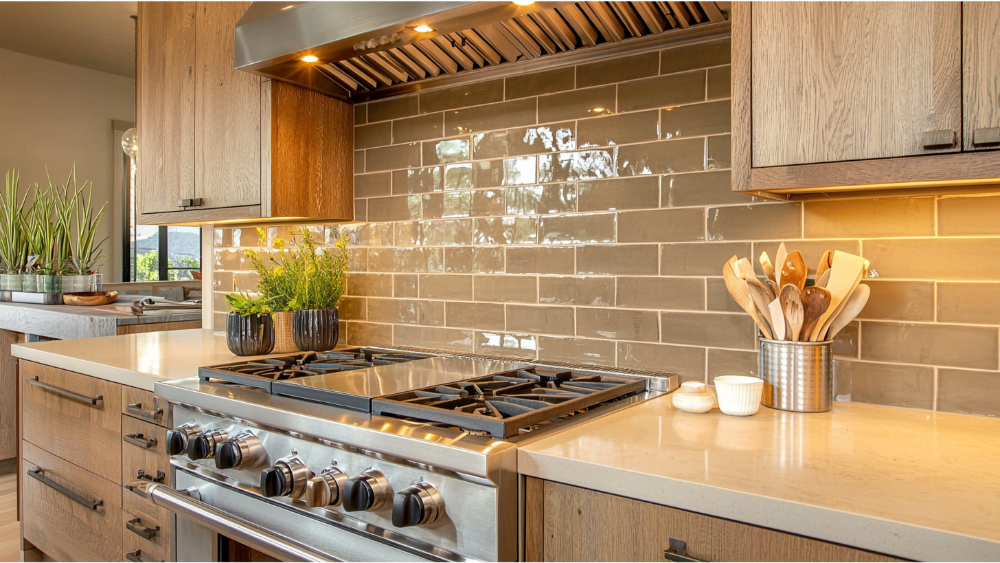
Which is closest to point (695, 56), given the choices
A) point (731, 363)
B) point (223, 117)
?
point (731, 363)

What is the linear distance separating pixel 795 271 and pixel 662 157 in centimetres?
48

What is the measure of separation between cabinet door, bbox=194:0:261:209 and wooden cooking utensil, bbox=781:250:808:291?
162 centimetres

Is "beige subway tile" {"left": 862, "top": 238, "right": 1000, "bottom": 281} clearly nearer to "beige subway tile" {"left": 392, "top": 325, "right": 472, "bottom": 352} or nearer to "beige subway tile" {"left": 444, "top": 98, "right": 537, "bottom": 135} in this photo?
"beige subway tile" {"left": 444, "top": 98, "right": 537, "bottom": 135}

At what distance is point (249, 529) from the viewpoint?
55.5 inches

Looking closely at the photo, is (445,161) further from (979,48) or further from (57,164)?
(57,164)

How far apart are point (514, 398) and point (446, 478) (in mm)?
299

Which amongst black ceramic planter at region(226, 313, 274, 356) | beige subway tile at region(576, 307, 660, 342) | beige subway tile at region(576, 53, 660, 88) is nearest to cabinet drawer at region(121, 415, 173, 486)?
black ceramic planter at region(226, 313, 274, 356)

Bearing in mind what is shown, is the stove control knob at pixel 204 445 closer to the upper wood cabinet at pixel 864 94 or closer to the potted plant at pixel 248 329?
the potted plant at pixel 248 329

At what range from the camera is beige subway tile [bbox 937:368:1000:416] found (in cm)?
135

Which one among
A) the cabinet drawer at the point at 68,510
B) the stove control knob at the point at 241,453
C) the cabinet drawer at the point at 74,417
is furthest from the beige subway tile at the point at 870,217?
the cabinet drawer at the point at 68,510

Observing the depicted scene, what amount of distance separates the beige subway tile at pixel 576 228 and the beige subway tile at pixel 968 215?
2.47ft

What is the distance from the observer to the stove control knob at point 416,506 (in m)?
1.08

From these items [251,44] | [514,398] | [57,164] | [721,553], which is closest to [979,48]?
[721,553]

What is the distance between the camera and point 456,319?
214 centimetres
